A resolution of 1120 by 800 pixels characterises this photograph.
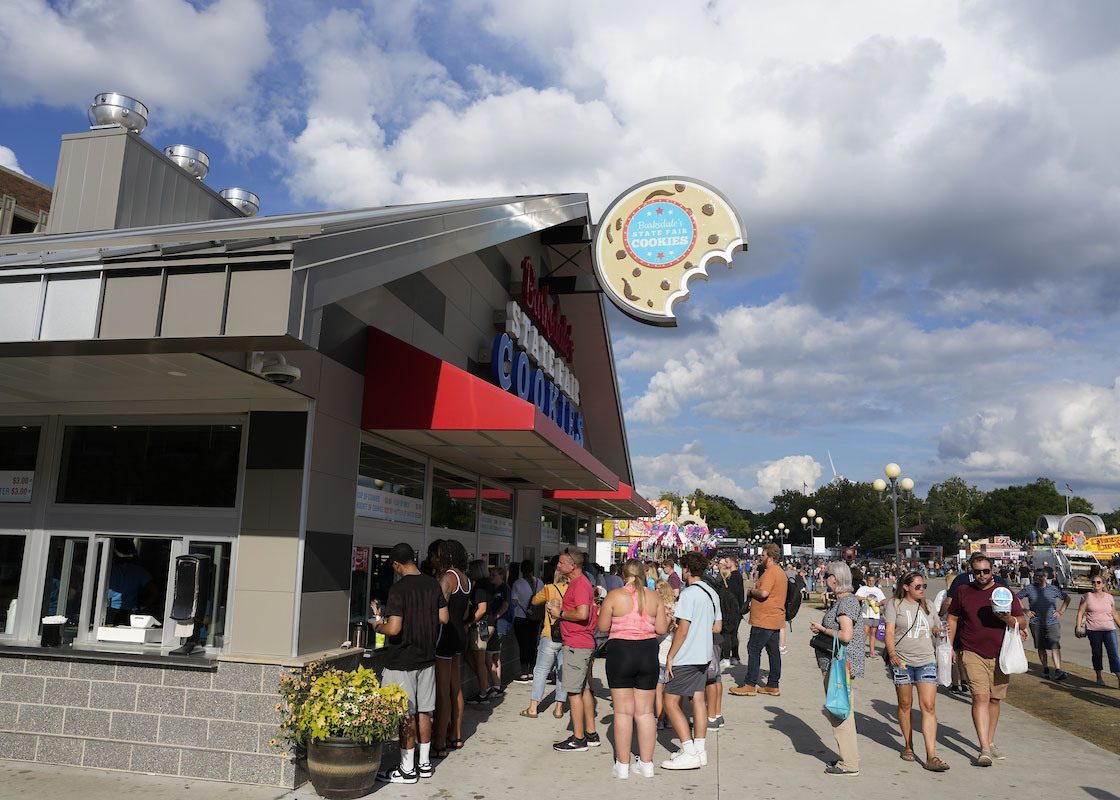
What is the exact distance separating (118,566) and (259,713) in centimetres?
221

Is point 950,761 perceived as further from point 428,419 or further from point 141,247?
point 141,247

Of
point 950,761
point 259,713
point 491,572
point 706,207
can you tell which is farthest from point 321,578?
point 706,207

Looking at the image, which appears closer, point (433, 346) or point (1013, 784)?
point (1013, 784)

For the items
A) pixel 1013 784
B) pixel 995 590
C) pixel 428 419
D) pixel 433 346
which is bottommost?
pixel 1013 784

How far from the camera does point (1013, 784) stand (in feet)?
22.0

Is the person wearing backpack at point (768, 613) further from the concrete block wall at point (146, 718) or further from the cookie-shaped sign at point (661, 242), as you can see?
the concrete block wall at point (146, 718)

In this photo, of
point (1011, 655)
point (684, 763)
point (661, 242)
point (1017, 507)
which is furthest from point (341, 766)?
point (1017, 507)

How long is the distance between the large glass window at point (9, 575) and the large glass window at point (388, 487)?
3143mm

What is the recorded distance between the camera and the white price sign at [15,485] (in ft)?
25.5

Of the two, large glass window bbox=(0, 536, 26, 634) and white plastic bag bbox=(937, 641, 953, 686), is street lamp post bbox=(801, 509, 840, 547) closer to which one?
white plastic bag bbox=(937, 641, 953, 686)

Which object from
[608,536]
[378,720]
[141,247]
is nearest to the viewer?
[141,247]

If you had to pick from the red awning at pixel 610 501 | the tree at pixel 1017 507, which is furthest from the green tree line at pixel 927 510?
the red awning at pixel 610 501

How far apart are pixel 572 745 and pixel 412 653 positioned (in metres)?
2.07

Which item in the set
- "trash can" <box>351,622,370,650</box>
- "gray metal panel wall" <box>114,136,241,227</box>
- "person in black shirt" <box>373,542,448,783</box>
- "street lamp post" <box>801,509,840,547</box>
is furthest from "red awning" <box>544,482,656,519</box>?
"street lamp post" <box>801,509,840,547</box>
